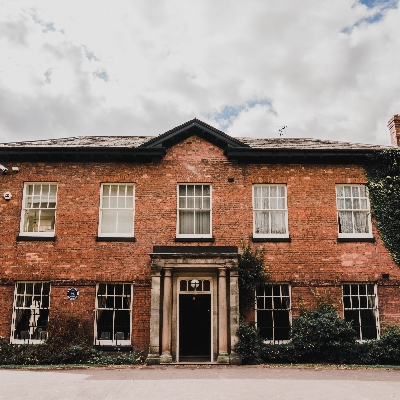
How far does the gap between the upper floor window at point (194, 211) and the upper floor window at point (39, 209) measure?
14.9ft

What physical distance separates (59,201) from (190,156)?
492 centimetres

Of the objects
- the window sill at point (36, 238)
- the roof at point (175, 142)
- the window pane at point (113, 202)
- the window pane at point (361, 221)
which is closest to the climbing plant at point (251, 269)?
the roof at point (175, 142)

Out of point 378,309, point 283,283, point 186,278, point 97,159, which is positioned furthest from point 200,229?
point 378,309

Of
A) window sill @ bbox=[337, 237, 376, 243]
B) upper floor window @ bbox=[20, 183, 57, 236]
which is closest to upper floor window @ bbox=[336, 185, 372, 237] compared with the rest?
window sill @ bbox=[337, 237, 376, 243]

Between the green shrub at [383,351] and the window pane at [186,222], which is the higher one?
the window pane at [186,222]

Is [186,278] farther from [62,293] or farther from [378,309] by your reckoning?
[378,309]

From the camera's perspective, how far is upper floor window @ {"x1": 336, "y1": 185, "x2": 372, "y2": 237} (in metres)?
15.5

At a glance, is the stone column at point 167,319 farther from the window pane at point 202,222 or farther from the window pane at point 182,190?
the window pane at point 182,190

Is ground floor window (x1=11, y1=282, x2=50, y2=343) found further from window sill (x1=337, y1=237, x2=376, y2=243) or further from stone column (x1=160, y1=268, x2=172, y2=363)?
window sill (x1=337, y1=237, x2=376, y2=243)

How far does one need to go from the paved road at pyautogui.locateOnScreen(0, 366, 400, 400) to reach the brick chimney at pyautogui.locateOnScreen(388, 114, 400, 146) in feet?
32.9

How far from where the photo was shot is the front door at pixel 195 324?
14461 mm

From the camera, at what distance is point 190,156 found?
15719 millimetres

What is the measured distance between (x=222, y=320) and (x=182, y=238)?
3.06 metres

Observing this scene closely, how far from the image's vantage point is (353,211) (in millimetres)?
15562
